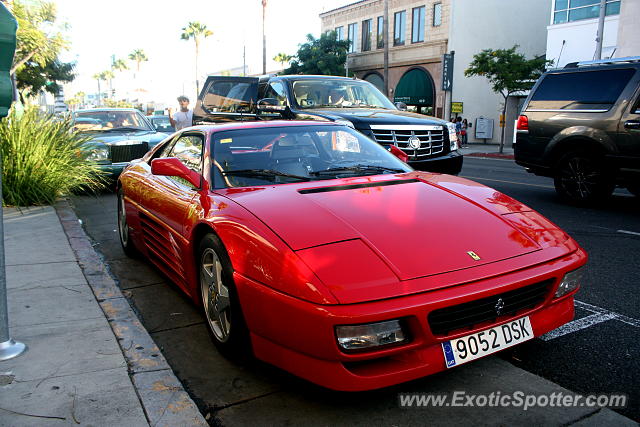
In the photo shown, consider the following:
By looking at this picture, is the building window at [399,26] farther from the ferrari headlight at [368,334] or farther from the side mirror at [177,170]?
the ferrari headlight at [368,334]

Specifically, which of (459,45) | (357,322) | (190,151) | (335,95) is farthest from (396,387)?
(459,45)

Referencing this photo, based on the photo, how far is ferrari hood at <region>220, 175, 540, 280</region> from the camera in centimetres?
272

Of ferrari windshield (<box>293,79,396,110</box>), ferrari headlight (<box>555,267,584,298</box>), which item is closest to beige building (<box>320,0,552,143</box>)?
ferrari windshield (<box>293,79,396,110</box>)

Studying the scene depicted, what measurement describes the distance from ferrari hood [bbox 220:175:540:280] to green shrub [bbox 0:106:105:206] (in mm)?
5800

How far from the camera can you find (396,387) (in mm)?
2910

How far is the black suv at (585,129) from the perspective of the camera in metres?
7.64

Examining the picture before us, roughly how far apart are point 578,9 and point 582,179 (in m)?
21.2

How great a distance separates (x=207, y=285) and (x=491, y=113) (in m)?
34.2

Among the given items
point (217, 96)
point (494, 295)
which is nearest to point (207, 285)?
point (494, 295)

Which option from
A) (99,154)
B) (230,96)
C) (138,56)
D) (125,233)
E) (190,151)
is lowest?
(125,233)

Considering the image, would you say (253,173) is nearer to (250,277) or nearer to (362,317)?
(250,277)

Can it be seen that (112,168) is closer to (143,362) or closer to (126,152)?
(126,152)

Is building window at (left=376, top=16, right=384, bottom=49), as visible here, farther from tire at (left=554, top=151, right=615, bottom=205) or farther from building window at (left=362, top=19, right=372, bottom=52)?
tire at (left=554, top=151, right=615, bottom=205)

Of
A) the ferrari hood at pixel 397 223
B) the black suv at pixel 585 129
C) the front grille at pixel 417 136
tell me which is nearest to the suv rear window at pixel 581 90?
the black suv at pixel 585 129
